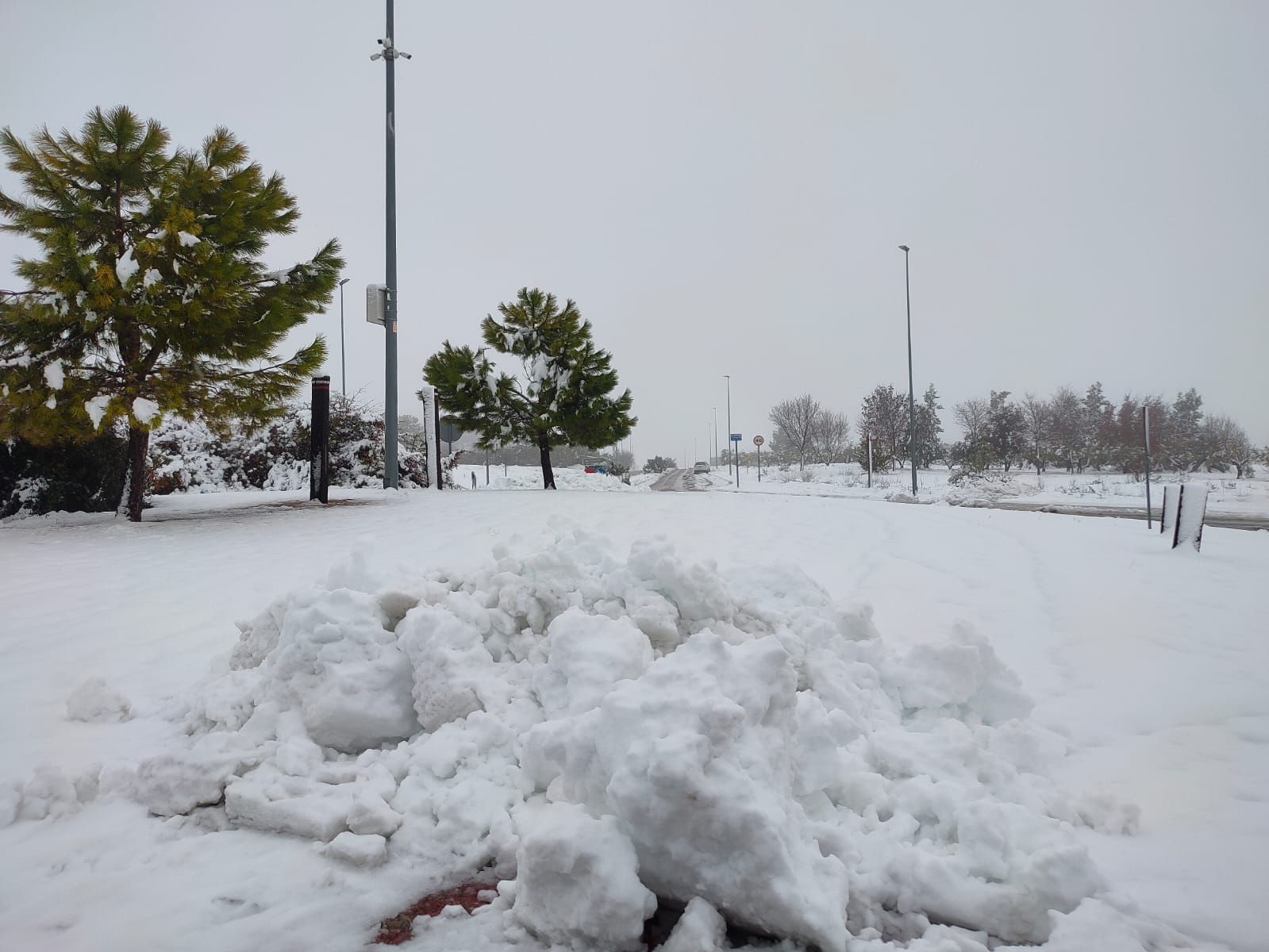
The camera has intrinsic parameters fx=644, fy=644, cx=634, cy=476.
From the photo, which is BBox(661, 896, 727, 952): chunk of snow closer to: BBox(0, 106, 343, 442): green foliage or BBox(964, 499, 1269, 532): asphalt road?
BBox(0, 106, 343, 442): green foliage

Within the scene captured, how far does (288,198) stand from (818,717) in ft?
35.4

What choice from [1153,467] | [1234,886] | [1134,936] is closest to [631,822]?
[1134,936]

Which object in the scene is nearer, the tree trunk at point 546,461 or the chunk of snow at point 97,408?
the chunk of snow at point 97,408

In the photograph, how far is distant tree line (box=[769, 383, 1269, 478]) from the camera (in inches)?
1011

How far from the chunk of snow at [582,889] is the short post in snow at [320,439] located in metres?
10.2

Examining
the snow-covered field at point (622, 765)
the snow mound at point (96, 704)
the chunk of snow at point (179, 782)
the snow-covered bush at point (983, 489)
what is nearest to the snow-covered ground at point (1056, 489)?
the snow-covered bush at point (983, 489)

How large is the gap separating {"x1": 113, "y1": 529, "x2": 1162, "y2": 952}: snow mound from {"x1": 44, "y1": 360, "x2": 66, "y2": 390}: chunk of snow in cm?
733

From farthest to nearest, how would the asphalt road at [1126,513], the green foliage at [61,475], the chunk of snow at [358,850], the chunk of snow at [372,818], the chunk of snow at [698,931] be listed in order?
the asphalt road at [1126,513], the green foliage at [61,475], the chunk of snow at [372,818], the chunk of snow at [358,850], the chunk of snow at [698,931]

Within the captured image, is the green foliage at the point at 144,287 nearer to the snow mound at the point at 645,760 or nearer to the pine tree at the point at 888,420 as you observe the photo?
the snow mound at the point at 645,760

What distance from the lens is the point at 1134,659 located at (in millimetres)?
3568

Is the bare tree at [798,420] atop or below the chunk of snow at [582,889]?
atop

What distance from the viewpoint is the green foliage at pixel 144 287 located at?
8.16 meters

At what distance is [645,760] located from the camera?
176 cm

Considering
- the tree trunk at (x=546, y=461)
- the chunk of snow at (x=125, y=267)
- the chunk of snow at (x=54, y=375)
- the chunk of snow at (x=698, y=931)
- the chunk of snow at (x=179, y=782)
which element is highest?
the chunk of snow at (x=125, y=267)
